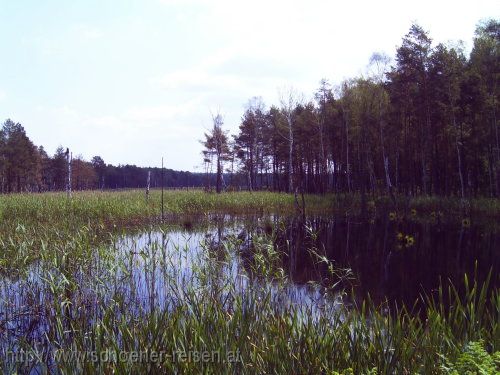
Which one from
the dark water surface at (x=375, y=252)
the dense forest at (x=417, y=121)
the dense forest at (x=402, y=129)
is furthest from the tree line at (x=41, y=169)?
the dense forest at (x=417, y=121)

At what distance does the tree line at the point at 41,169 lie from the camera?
1855 inches

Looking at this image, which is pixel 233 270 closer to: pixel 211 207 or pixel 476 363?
pixel 476 363

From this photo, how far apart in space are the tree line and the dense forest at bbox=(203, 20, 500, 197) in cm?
1565

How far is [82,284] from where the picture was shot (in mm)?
6590

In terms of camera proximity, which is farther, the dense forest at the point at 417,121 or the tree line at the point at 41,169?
the tree line at the point at 41,169

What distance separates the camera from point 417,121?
28.5m

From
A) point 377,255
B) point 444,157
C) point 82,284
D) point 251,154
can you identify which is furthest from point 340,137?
point 82,284

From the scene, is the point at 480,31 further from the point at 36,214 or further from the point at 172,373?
the point at 172,373

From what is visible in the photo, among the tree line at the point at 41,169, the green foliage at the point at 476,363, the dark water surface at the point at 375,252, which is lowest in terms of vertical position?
the dark water surface at the point at 375,252

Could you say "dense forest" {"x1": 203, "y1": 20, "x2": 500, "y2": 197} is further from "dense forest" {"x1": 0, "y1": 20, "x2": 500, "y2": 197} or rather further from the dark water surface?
the dark water surface

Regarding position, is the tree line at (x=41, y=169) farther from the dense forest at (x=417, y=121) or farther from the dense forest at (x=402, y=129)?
the dense forest at (x=417, y=121)

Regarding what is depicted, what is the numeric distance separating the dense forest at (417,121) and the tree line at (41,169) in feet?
51.3

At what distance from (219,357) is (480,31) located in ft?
99.0

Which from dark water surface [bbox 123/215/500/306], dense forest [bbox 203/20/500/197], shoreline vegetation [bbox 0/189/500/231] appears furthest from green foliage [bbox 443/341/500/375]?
dense forest [bbox 203/20/500/197]
